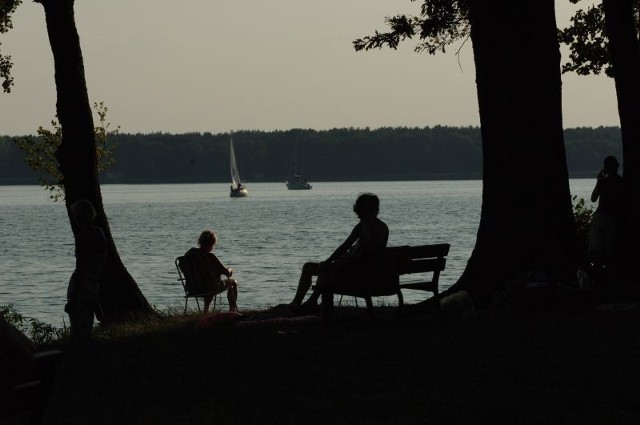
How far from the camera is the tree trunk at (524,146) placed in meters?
14.0

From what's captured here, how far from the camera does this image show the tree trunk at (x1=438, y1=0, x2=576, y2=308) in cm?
1400

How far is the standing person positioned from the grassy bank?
475mm

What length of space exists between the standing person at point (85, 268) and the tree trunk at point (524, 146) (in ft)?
13.5

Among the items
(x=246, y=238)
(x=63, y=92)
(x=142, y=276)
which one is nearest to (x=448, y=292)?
(x=63, y=92)

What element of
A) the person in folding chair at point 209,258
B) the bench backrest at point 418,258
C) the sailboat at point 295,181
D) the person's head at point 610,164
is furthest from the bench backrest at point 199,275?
the sailboat at point 295,181

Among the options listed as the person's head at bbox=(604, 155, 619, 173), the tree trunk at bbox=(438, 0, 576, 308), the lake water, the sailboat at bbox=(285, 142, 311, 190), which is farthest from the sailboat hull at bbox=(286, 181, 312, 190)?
the tree trunk at bbox=(438, 0, 576, 308)

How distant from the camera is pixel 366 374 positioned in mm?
9656

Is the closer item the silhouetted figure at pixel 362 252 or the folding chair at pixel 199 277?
the silhouetted figure at pixel 362 252

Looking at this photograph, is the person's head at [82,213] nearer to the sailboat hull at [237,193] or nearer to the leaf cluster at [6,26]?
the leaf cluster at [6,26]

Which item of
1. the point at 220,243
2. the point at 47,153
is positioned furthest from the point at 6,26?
the point at 220,243

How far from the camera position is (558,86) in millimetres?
14242

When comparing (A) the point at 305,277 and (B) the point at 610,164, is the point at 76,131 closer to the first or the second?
(A) the point at 305,277

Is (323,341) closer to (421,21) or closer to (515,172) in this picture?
(515,172)

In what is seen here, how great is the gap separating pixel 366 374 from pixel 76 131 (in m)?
8.31
